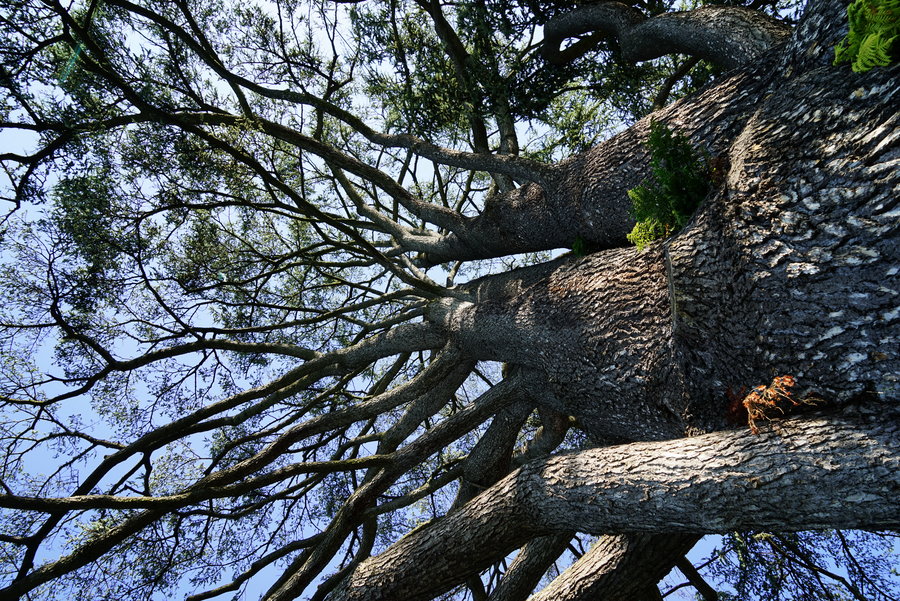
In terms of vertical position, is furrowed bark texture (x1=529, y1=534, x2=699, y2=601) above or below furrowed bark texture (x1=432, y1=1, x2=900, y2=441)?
below

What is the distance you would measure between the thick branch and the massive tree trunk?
0.50 m

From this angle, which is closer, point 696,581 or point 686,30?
point 686,30

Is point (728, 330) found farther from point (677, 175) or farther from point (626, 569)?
point (626, 569)

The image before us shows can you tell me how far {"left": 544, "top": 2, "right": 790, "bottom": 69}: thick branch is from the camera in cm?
294

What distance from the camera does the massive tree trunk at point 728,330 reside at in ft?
5.54

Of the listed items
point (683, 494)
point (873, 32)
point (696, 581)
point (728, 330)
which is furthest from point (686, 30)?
point (696, 581)

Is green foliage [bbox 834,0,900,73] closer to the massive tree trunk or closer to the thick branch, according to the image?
the massive tree trunk

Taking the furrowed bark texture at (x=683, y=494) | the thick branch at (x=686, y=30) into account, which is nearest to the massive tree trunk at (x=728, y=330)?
the furrowed bark texture at (x=683, y=494)

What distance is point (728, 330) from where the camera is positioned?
2.20 metres

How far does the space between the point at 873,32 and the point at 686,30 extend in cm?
194

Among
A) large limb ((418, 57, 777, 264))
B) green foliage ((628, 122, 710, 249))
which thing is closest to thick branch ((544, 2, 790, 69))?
large limb ((418, 57, 777, 264))

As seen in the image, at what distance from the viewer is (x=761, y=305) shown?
2053 mm

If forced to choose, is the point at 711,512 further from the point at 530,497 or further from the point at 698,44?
the point at 698,44

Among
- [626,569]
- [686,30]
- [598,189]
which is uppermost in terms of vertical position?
[686,30]
